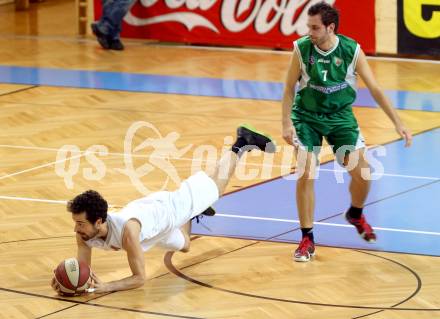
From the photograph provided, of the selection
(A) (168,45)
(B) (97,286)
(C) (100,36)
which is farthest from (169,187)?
(A) (168,45)

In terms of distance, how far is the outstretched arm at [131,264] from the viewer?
Answer: 698 centimetres

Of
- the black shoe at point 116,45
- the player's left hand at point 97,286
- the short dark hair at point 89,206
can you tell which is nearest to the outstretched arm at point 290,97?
the short dark hair at point 89,206

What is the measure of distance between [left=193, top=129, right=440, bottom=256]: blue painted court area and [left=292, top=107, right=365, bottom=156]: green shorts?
0.82m

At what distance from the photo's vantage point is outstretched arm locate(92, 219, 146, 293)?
6.98 meters

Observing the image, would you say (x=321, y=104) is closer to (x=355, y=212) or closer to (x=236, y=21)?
(x=355, y=212)

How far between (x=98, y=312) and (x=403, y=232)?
112 inches

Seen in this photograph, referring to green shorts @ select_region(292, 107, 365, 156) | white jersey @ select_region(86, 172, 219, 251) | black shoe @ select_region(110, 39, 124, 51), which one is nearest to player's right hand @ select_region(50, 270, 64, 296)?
white jersey @ select_region(86, 172, 219, 251)

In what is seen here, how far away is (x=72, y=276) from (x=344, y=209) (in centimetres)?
299

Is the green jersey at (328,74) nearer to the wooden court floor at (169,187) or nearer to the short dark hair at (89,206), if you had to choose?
the wooden court floor at (169,187)

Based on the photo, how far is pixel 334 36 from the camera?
→ 782 centimetres

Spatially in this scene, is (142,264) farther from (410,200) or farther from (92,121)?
(92,121)

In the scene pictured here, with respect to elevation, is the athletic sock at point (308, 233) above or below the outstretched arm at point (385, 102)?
below

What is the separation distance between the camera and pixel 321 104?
310 inches

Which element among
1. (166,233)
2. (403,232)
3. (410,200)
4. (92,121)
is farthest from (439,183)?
(92,121)
